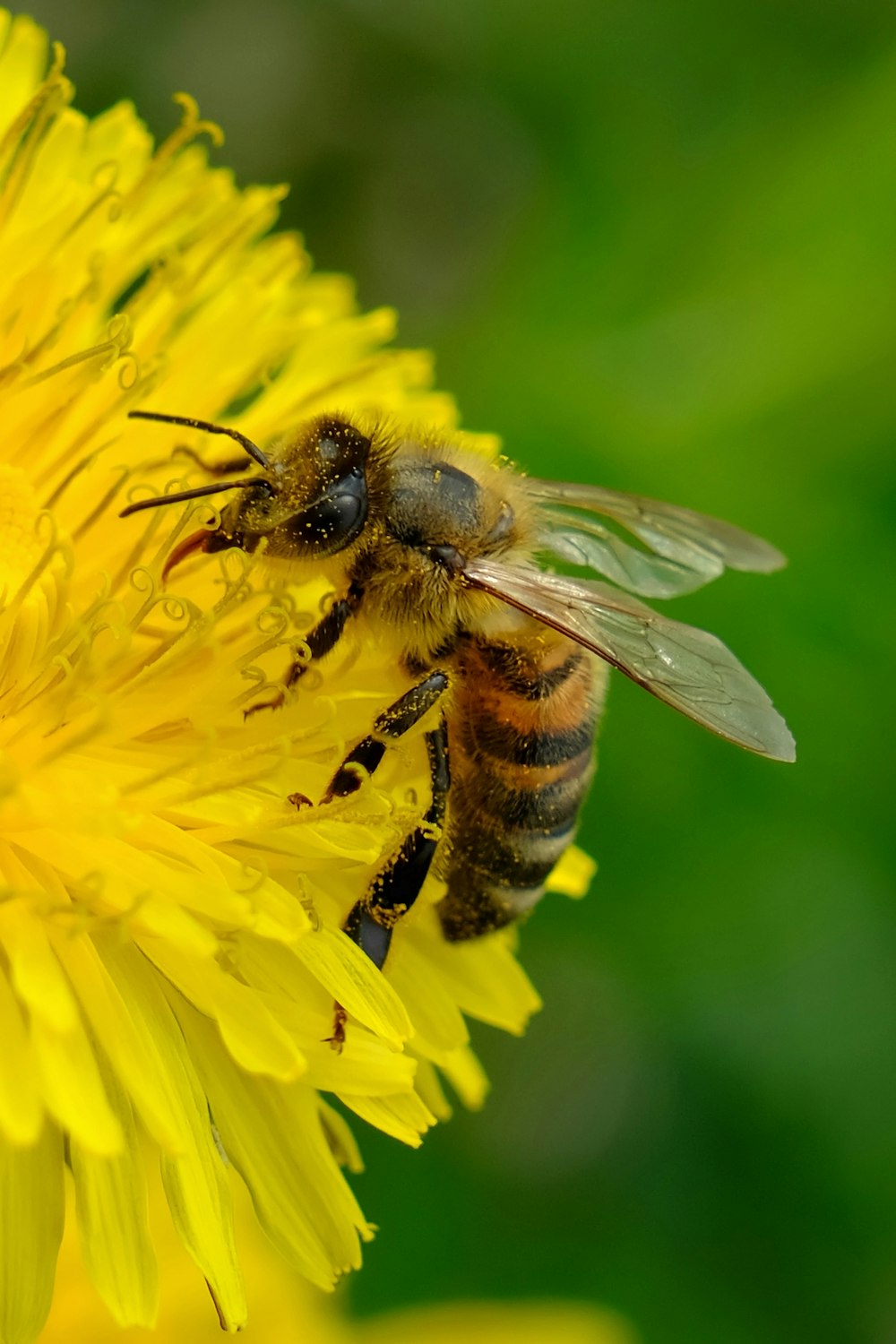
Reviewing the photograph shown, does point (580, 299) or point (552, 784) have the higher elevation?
point (580, 299)

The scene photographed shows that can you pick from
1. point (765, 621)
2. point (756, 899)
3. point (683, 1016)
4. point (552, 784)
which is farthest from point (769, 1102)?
point (552, 784)

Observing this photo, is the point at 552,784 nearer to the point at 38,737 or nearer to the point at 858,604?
the point at 38,737

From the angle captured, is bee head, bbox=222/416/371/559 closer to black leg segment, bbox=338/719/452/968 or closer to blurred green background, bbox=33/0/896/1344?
black leg segment, bbox=338/719/452/968

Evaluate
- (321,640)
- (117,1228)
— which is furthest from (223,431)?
(117,1228)

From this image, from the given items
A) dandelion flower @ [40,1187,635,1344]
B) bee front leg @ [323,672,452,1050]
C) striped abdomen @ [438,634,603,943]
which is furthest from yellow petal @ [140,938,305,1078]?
dandelion flower @ [40,1187,635,1344]

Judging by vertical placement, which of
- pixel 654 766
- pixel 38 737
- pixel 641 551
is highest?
pixel 641 551
